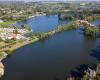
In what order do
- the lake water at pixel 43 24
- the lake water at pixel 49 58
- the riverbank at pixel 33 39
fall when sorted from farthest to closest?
the lake water at pixel 43 24 → the riverbank at pixel 33 39 → the lake water at pixel 49 58

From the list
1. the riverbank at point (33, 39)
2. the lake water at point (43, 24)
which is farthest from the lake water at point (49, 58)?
the lake water at point (43, 24)

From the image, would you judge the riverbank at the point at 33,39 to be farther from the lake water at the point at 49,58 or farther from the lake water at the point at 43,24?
the lake water at the point at 43,24

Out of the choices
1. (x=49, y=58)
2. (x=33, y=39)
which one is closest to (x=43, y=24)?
(x=33, y=39)

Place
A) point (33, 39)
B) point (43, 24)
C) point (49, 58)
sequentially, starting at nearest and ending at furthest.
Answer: point (49, 58), point (33, 39), point (43, 24)

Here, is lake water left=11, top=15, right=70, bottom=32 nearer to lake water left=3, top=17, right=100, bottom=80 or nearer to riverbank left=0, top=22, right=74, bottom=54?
riverbank left=0, top=22, right=74, bottom=54

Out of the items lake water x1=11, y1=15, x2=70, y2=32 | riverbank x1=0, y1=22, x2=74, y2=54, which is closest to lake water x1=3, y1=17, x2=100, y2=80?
riverbank x1=0, y1=22, x2=74, y2=54

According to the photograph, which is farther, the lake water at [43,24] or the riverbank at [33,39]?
the lake water at [43,24]

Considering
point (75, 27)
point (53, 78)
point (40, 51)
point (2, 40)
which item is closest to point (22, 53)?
point (40, 51)

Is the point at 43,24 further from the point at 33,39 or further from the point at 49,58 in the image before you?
the point at 49,58

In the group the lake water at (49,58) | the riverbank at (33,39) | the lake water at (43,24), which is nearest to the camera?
the lake water at (49,58)
